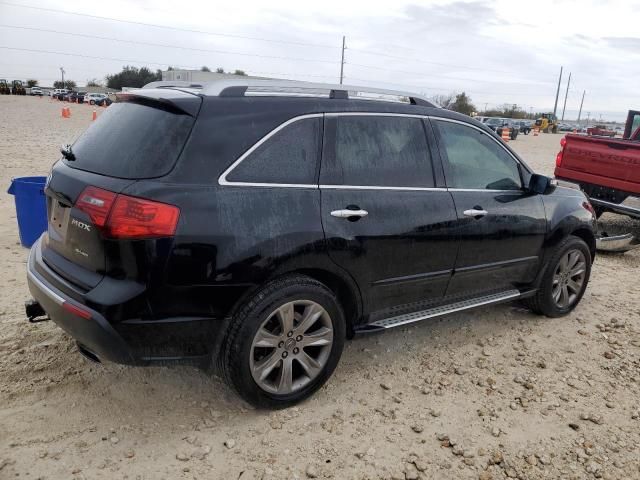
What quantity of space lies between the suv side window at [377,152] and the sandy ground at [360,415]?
1.30 m

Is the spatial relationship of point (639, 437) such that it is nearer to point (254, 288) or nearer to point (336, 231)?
point (336, 231)

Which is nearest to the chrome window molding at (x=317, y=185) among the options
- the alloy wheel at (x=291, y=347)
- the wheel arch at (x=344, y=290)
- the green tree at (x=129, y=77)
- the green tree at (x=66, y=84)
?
the wheel arch at (x=344, y=290)

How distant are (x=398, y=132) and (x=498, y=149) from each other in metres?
1.09

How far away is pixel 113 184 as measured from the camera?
2629 millimetres

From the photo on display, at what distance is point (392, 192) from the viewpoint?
3.35 m

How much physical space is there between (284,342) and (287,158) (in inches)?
40.3

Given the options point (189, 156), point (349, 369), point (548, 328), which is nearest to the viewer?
point (189, 156)

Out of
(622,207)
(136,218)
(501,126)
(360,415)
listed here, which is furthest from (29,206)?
(501,126)

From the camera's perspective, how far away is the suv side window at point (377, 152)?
3170mm

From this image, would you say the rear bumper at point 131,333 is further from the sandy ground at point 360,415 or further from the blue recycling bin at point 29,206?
the blue recycling bin at point 29,206

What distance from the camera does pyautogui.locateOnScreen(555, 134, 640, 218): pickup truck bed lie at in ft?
23.6

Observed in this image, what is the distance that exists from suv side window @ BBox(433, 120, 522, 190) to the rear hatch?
1815 mm

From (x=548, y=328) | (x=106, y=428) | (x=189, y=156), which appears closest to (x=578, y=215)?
(x=548, y=328)

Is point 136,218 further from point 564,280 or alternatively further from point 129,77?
point 129,77
